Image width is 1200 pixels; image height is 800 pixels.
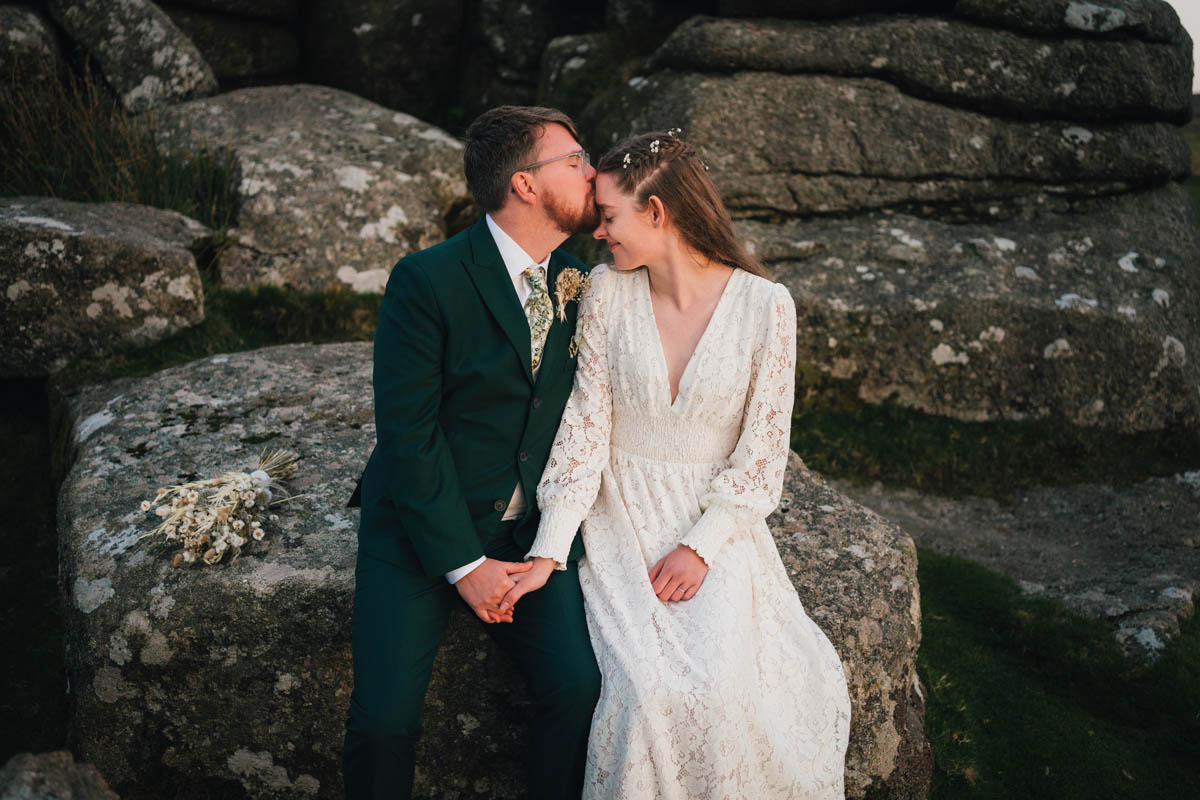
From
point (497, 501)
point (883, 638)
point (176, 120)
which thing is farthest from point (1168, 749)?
point (176, 120)

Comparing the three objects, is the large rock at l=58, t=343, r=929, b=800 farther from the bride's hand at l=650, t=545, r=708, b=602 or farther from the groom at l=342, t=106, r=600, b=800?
the bride's hand at l=650, t=545, r=708, b=602

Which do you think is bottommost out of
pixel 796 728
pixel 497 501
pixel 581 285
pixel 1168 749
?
pixel 1168 749

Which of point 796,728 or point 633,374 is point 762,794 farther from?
point 633,374

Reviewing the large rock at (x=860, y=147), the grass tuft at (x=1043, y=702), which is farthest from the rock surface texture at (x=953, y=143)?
the grass tuft at (x=1043, y=702)

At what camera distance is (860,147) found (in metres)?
6.53

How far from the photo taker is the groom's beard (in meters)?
3.06

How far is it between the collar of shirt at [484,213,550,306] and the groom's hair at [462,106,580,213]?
0.33 feet

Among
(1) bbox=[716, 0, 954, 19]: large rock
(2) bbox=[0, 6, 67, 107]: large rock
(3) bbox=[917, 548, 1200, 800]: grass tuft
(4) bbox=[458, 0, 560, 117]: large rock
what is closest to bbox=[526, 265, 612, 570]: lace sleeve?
(3) bbox=[917, 548, 1200, 800]: grass tuft

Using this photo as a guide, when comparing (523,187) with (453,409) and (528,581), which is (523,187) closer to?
(453,409)

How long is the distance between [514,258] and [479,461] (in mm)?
738

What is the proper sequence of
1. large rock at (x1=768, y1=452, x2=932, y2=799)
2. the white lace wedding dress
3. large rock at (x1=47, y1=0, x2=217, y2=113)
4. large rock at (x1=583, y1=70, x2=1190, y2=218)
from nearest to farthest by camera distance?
1. the white lace wedding dress
2. large rock at (x1=768, y1=452, x2=932, y2=799)
3. large rock at (x1=583, y1=70, x2=1190, y2=218)
4. large rock at (x1=47, y1=0, x2=217, y2=113)

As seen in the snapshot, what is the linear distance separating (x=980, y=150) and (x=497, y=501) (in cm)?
539

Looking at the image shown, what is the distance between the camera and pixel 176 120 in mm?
7105

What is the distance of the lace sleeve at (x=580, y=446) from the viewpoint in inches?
114
